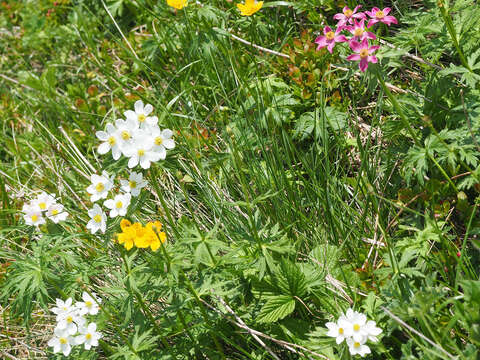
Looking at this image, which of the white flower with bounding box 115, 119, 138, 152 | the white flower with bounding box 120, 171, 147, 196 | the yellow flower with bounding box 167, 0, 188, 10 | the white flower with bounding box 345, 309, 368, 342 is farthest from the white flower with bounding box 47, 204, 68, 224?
the white flower with bounding box 345, 309, 368, 342

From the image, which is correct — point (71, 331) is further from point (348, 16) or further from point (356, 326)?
point (348, 16)

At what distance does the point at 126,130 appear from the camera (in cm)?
188

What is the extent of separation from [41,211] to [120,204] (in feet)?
1.61

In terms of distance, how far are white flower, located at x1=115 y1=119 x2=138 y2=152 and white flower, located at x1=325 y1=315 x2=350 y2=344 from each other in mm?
972

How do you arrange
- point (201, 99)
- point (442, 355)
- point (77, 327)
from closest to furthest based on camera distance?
point (442, 355) → point (77, 327) → point (201, 99)

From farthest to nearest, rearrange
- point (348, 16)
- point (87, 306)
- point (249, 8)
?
point (249, 8)
point (348, 16)
point (87, 306)

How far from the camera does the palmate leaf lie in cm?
210

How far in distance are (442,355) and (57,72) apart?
11.0 ft

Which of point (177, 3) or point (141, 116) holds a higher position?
point (177, 3)

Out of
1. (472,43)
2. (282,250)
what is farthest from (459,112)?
(282,250)

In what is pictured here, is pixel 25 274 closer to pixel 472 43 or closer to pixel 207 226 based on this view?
pixel 207 226

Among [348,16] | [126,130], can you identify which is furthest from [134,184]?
[348,16]

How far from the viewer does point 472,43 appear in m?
2.28

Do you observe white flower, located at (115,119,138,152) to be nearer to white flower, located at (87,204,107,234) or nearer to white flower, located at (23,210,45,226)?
white flower, located at (87,204,107,234)
